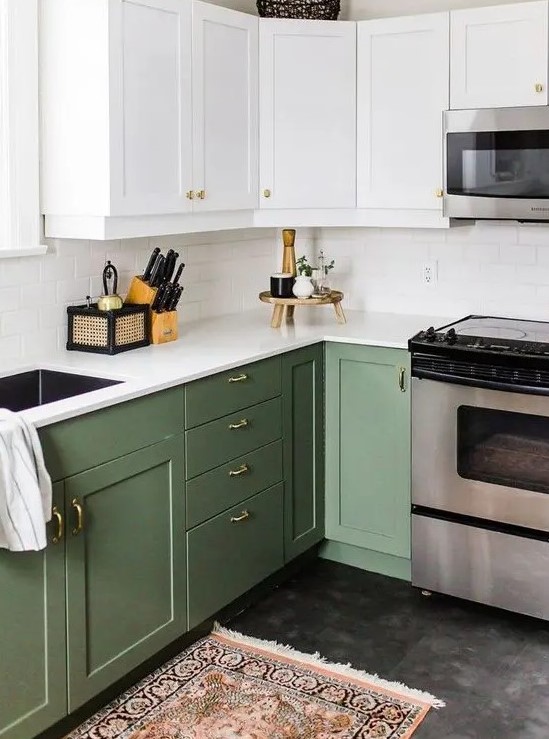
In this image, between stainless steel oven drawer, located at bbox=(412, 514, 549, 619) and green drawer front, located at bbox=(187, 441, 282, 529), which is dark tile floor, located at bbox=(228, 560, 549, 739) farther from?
green drawer front, located at bbox=(187, 441, 282, 529)

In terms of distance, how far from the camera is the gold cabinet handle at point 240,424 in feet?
10.3

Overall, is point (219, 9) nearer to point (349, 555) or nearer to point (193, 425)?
point (193, 425)

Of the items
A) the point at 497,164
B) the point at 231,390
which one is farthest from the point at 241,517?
the point at 497,164

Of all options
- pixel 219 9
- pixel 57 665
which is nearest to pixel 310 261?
pixel 219 9

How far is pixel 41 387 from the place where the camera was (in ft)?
10.0

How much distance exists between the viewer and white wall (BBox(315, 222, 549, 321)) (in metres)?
3.74

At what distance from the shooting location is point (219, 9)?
3357 mm

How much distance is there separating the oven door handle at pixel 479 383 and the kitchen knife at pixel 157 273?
0.97m

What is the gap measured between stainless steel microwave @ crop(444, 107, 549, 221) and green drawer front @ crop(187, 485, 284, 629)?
4.15 ft

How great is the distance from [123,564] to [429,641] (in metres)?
1.11

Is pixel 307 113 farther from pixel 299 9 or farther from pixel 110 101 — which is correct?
pixel 110 101

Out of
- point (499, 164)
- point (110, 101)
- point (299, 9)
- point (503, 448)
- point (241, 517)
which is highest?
point (299, 9)

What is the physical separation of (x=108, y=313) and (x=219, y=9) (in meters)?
1.17

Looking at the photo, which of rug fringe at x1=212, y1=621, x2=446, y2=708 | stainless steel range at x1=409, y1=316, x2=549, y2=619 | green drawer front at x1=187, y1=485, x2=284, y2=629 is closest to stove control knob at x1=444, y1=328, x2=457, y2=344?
stainless steel range at x1=409, y1=316, x2=549, y2=619
